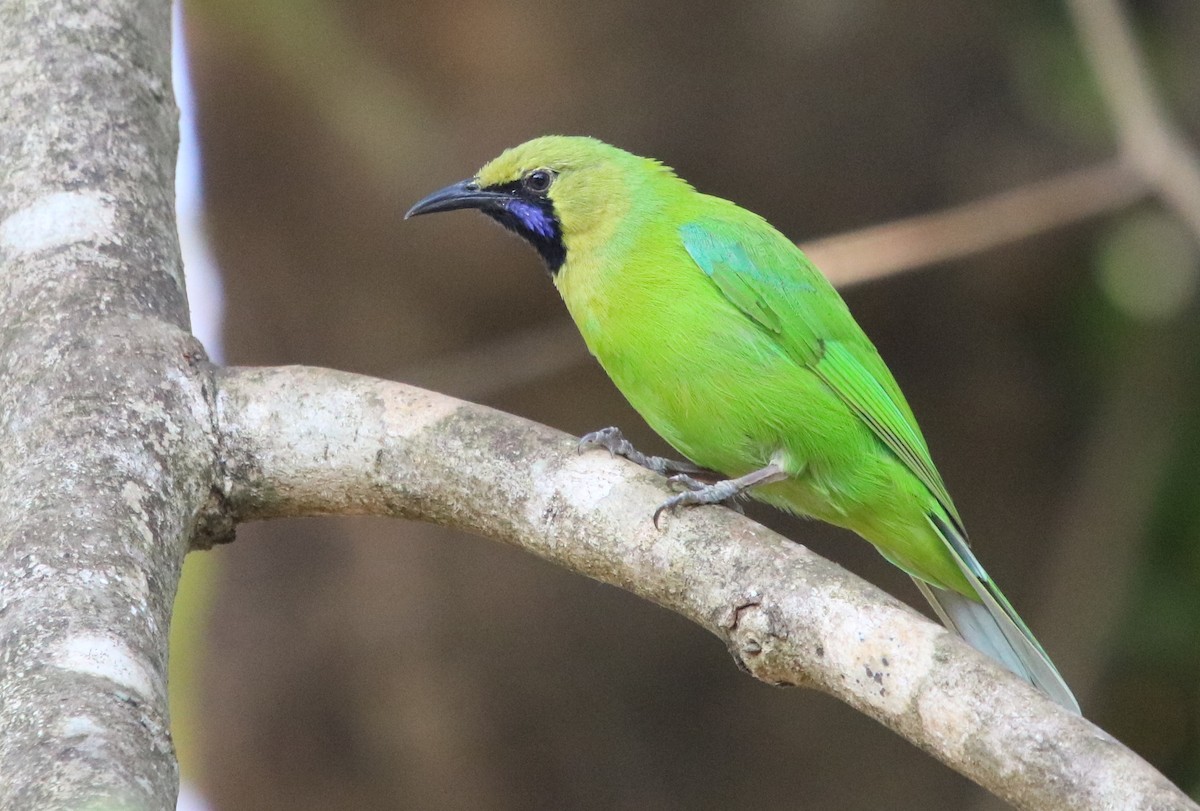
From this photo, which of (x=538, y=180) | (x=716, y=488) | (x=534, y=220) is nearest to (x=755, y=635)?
(x=716, y=488)

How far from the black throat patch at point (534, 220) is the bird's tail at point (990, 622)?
150 cm

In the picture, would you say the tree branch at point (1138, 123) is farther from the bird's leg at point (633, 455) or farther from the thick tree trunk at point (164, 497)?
the thick tree trunk at point (164, 497)

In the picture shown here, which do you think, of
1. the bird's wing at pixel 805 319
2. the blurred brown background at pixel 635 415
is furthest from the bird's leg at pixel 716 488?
the blurred brown background at pixel 635 415

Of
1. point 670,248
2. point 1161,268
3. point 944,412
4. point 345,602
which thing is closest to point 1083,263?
point 1161,268

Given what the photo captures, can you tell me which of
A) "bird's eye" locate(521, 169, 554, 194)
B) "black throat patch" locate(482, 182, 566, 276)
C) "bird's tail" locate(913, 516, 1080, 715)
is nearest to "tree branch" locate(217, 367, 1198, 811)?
"bird's tail" locate(913, 516, 1080, 715)

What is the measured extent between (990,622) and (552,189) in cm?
201

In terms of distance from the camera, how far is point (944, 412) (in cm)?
541

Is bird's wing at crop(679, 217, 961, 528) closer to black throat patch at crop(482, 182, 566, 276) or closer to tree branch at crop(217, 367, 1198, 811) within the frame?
black throat patch at crop(482, 182, 566, 276)

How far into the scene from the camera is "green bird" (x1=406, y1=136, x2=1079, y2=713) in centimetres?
371

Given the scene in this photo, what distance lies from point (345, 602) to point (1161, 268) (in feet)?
12.1

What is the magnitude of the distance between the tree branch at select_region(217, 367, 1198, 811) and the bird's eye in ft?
5.71

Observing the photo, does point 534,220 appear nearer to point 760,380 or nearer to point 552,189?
→ point 552,189

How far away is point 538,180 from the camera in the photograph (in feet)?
14.6

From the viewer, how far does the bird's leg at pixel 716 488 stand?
254cm
